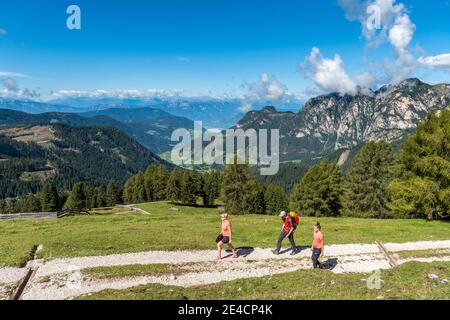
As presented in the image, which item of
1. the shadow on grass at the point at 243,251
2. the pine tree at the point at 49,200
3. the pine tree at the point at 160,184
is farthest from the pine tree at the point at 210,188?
the shadow on grass at the point at 243,251

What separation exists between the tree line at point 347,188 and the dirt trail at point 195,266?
15335 millimetres

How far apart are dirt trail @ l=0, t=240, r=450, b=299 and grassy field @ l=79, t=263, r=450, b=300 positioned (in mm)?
1765

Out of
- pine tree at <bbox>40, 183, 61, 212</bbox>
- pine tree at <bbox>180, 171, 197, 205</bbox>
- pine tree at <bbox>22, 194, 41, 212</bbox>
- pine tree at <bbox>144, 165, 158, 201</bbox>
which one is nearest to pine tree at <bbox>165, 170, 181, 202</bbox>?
pine tree at <bbox>180, 171, 197, 205</bbox>

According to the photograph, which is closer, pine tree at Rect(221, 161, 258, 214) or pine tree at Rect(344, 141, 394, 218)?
pine tree at Rect(344, 141, 394, 218)

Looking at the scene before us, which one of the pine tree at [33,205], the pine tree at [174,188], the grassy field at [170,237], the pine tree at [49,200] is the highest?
the grassy field at [170,237]

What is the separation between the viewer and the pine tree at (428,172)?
40.7m

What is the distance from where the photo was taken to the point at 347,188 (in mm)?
70938

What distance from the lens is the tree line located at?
4200cm

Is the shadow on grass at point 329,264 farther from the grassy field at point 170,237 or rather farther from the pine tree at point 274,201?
the pine tree at point 274,201

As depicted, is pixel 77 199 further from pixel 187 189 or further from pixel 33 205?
pixel 187 189

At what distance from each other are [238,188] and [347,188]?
22.1 metres

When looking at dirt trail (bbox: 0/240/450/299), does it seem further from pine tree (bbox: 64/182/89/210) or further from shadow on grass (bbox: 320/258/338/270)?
pine tree (bbox: 64/182/89/210)

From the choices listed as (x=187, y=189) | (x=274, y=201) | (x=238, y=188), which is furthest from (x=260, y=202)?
(x=238, y=188)
